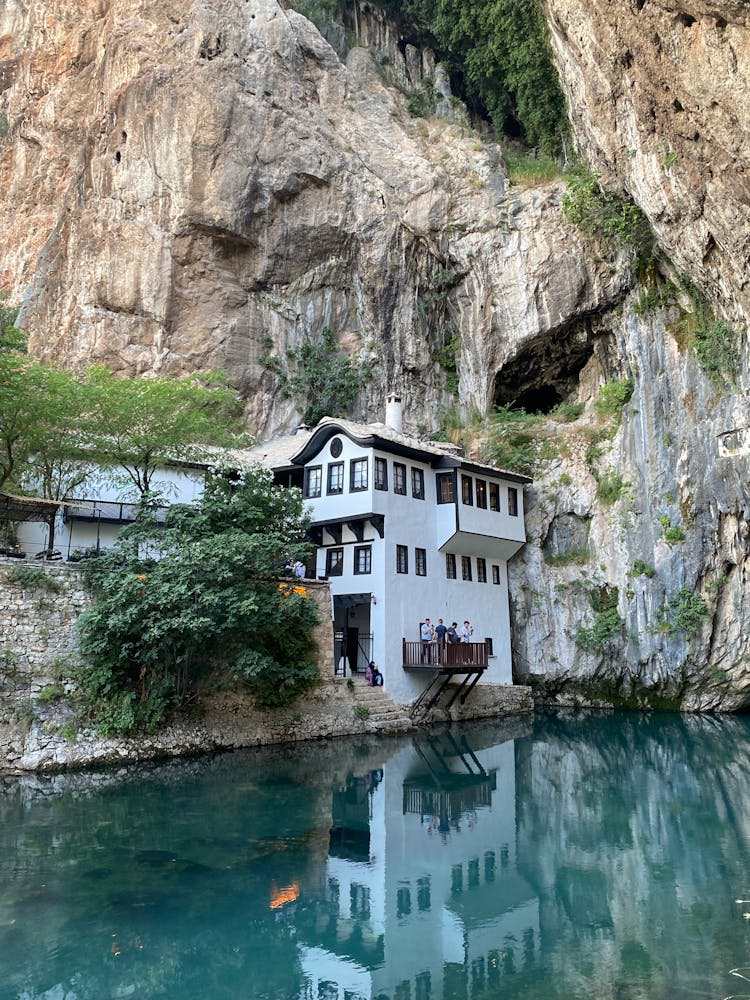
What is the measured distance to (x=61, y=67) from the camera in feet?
130

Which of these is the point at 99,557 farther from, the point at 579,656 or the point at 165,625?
the point at 579,656

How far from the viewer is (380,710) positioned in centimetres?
2325

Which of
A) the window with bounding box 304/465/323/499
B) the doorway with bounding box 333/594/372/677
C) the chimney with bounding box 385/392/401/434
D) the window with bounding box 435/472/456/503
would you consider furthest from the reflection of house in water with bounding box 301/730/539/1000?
the chimney with bounding box 385/392/401/434

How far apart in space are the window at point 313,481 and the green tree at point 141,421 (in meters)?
4.74

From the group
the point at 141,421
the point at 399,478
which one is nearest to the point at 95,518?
the point at 141,421

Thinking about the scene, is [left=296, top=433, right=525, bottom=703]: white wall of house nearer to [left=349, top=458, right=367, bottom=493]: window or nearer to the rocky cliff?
[left=349, top=458, right=367, bottom=493]: window

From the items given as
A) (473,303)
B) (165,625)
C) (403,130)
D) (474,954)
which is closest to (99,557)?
(165,625)

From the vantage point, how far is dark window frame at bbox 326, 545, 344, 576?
26.4 meters

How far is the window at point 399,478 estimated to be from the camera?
87.0 feet

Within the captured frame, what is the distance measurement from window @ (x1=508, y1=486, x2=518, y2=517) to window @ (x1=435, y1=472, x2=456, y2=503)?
134 inches

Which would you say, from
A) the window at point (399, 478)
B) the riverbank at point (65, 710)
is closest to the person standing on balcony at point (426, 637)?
the riverbank at point (65, 710)

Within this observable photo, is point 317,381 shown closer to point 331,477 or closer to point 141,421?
point 331,477

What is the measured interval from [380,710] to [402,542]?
6.00 metres

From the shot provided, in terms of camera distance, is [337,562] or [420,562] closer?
[337,562]
